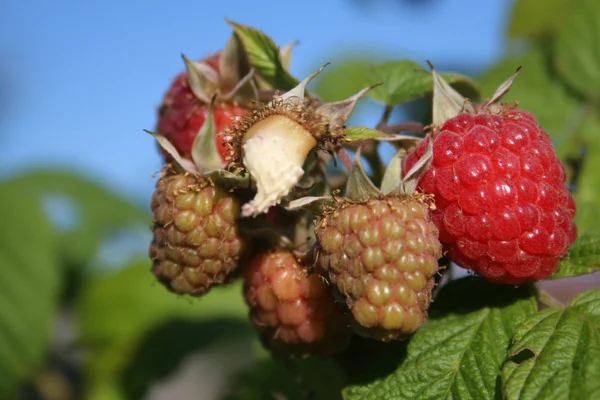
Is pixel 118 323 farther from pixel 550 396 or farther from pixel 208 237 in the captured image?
pixel 550 396

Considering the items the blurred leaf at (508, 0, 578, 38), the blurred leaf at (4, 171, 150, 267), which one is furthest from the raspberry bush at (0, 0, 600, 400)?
the blurred leaf at (4, 171, 150, 267)

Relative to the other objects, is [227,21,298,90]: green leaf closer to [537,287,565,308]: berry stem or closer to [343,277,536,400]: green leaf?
[343,277,536,400]: green leaf

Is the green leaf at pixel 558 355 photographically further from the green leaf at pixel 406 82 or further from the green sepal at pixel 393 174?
the green leaf at pixel 406 82

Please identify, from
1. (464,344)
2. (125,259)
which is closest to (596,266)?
(464,344)

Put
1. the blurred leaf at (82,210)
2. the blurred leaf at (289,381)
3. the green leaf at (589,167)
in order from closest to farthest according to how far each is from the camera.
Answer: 1. the blurred leaf at (289,381)
2. the green leaf at (589,167)
3. the blurred leaf at (82,210)

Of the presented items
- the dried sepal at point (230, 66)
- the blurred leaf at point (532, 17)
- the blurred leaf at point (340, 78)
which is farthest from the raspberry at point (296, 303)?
the blurred leaf at point (532, 17)
